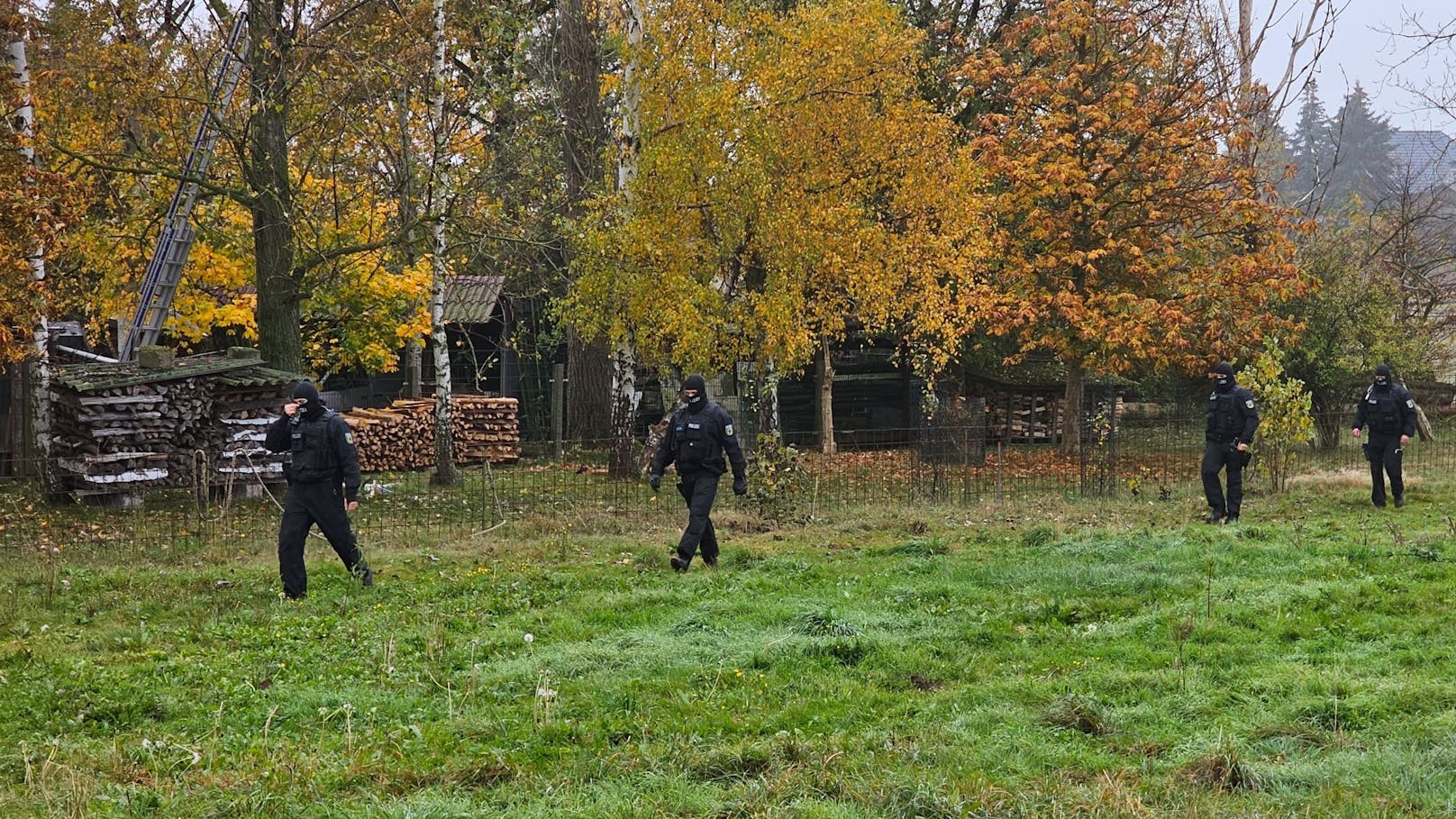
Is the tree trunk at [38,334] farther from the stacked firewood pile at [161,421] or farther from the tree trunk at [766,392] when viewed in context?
the tree trunk at [766,392]

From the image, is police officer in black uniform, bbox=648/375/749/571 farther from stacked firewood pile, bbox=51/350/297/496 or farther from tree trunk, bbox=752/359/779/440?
stacked firewood pile, bbox=51/350/297/496

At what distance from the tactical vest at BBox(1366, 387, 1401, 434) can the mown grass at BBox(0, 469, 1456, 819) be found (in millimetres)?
4621

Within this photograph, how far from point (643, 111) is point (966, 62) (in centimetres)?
838

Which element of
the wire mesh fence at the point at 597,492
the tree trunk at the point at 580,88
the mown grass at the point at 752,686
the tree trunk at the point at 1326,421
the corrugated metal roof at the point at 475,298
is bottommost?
the mown grass at the point at 752,686

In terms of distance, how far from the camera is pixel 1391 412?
15.8m

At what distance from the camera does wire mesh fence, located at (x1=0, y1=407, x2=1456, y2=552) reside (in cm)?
1383

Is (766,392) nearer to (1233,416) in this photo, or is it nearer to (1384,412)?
(1233,416)

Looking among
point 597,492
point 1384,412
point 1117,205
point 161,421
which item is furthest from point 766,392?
point 1117,205

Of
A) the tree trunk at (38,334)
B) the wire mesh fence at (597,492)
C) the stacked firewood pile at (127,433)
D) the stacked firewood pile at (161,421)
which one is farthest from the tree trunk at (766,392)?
the tree trunk at (38,334)

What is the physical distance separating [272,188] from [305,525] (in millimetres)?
6873

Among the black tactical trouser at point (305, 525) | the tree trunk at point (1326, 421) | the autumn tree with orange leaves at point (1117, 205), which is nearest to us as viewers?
the black tactical trouser at point (305, 525)

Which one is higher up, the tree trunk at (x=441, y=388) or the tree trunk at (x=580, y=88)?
the tree trunk at (x=580, y=88)

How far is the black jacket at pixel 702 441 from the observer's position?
11.6 meters

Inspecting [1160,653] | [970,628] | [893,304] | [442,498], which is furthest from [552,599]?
[893,304]
